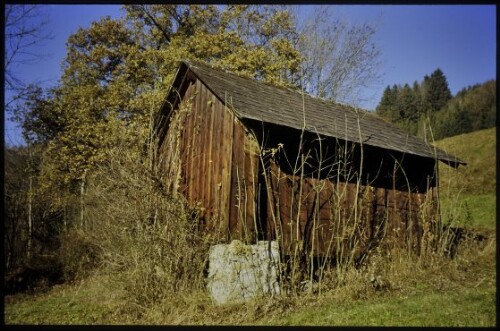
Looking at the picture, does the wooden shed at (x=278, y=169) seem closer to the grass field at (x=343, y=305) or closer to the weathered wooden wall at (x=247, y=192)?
the weathered wooden wall at (x=247, y=192)

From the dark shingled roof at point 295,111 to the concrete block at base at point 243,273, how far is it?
2.61 m

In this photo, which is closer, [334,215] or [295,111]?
[334,215]

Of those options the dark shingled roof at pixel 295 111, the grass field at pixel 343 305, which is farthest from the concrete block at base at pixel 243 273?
the dark shingled roof at pixel 295 111

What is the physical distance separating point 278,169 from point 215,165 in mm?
1490

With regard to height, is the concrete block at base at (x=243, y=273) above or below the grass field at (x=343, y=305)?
above

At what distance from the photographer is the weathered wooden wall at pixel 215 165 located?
8305 millimetres

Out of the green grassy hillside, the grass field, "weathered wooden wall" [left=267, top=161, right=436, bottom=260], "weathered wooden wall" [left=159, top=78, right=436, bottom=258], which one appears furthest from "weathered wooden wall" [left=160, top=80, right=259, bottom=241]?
the green grassy hillside

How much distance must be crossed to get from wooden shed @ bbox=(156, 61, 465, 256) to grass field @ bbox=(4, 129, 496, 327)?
934 mm

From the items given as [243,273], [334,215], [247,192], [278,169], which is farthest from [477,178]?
[243,273]

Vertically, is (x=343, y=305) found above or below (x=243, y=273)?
below

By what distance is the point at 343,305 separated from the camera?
7047 millimetres

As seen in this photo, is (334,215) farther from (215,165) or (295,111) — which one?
(295,111)

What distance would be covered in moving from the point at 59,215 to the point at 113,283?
37.1 ft
